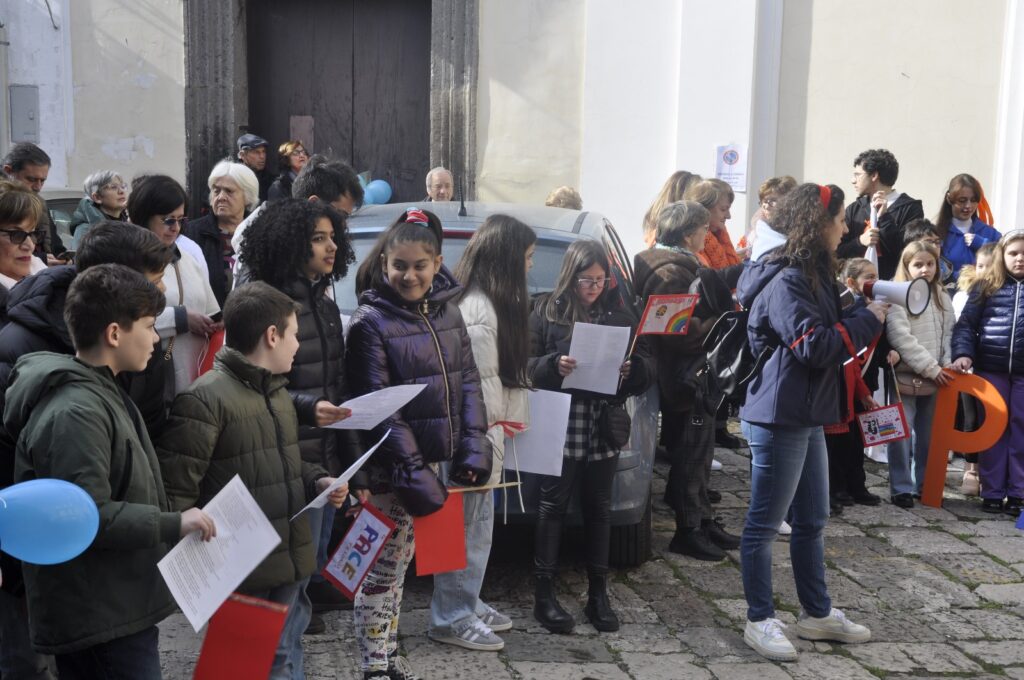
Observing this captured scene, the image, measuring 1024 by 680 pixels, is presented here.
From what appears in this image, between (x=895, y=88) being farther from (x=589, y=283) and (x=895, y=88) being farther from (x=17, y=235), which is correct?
(x=17, y=235)

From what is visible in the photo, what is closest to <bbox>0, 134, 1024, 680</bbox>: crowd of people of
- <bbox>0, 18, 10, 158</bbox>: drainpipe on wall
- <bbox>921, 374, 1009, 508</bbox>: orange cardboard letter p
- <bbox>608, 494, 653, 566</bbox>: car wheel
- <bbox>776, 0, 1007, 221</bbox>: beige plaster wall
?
<bbox>921, 374, 1009, 508</bbox>: orange cardboard letter p

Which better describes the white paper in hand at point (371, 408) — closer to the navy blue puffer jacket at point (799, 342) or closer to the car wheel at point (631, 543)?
the navy blue puffer jacket at point (799, 342)

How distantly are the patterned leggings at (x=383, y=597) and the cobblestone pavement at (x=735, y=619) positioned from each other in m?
0.27

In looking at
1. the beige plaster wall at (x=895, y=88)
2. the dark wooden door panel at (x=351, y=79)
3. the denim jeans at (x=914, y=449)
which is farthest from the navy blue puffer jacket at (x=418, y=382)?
the dark wooden door panel at (x=351, y=79)

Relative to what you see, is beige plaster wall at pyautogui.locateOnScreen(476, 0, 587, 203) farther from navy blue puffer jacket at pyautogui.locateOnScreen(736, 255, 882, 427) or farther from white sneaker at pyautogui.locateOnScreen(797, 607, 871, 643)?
white sneaker at pyautogui.locateOnScreen(797, 607, 871, 643)

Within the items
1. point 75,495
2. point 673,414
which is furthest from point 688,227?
point 75,495

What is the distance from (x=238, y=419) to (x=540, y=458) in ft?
5.35

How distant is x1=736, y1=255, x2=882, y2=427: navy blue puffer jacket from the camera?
4.29 meters

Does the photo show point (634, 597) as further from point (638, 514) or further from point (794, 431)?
point (794, 431)

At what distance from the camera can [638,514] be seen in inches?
202

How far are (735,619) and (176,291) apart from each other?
268 centimetres

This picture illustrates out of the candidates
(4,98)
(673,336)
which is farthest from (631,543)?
(4,98)

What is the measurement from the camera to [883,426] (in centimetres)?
582

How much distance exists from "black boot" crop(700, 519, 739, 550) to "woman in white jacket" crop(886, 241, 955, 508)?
149 centimetres
